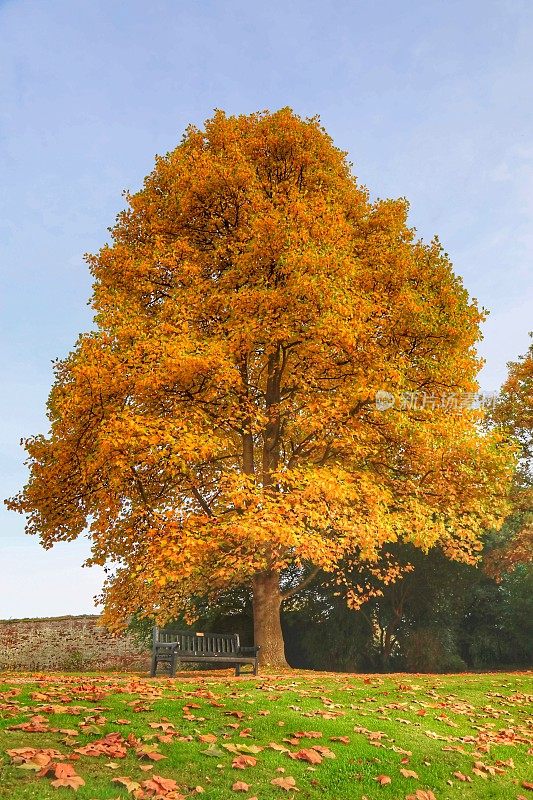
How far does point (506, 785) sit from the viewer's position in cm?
743

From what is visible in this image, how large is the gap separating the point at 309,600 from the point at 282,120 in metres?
16.8

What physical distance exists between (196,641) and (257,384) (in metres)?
7.37

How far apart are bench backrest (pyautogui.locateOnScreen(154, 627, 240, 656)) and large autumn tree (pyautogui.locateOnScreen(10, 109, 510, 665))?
3.92ft

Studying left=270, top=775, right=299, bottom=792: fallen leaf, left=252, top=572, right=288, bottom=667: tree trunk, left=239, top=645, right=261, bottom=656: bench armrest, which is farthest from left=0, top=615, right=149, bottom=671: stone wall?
left=270, top=775, right=299, bottom=792: fallen leaf

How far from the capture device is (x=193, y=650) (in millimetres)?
13406

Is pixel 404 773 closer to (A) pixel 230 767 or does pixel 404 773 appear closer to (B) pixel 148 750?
(A) pixel 230 767

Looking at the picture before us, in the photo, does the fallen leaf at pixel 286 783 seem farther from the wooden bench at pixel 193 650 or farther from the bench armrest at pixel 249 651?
the bench armrest at pixel 249 651

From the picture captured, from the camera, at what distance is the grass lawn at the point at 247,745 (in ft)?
18.7

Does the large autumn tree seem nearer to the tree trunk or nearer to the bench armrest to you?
the tree trunk

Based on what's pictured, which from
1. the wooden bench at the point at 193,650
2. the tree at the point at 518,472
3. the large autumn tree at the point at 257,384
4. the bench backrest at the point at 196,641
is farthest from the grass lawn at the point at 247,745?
the tree at the point at 518,472

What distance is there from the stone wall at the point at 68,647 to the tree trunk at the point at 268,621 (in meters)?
9.29

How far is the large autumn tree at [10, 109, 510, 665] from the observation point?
556 inches

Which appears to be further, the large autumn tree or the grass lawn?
the large autumn tree

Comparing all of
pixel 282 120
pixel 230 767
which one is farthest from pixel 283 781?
pixel 282 120
